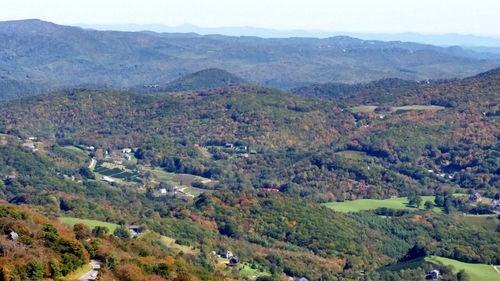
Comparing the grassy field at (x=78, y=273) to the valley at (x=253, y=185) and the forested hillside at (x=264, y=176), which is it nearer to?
the valley at (x=253, y=185)

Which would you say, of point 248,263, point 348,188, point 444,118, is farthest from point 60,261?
point 444,118

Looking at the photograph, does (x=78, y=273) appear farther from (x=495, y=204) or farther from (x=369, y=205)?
(x=495, y=204)

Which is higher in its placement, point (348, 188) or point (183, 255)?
point (183, 255)

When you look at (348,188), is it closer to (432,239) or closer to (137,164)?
(432,239)

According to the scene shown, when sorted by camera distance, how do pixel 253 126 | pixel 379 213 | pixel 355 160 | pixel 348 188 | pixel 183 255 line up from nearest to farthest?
pixel 183 255 → pixel 379 213 → pixel 348 188 → pixel 355 160 → pixel 253 126

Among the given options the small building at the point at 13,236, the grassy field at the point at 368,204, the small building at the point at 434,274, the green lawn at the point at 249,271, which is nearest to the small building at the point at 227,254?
the green lawn at the point at 249,271

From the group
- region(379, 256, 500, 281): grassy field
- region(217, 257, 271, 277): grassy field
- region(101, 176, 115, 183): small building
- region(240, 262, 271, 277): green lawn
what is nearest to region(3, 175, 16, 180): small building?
region(101, 176, 115, 183): small building
